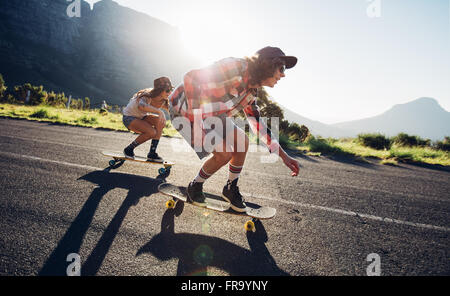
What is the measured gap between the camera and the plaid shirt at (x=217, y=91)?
2.08m

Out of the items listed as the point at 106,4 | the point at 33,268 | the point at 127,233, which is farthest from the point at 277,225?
the point at 106,4

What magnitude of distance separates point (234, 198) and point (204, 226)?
513 millimetres

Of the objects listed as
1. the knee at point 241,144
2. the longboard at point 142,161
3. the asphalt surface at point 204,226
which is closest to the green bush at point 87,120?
the asphalt surface at point 204,226

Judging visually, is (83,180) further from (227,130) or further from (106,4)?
(106,4)

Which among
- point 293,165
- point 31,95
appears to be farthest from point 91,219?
point 31,95

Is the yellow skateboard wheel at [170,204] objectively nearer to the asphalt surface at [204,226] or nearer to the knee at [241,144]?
the asphalt surface at [204,226]

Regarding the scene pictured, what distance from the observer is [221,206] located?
8.80 feet

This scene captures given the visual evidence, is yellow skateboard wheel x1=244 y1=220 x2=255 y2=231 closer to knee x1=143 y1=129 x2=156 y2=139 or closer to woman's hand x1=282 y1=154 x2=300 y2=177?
woman's hand x1=282 y1=154 x2=300 y2=177

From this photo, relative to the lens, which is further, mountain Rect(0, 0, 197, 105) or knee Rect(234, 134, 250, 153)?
mountain Rect(0, 0, 197, 105)

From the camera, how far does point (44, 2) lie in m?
97.1

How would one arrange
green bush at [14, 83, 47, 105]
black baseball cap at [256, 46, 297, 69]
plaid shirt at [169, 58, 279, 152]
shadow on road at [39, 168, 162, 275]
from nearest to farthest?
shadow on road at [39, 168, 162, 275] → plaid shirt at [169, 58, 279, 152] → black baseball cap at [256, 46, 297, 69] → green bush at [14, 83, 47, 105]

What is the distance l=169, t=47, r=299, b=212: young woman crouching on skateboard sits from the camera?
2.10 metres

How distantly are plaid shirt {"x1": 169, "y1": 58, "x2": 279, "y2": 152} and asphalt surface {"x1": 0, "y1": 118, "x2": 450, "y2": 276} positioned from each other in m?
1.22

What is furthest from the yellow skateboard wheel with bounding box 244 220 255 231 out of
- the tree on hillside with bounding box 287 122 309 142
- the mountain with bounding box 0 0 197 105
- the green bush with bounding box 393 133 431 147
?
Result: the mountain with bounding box 0 0 197 105
